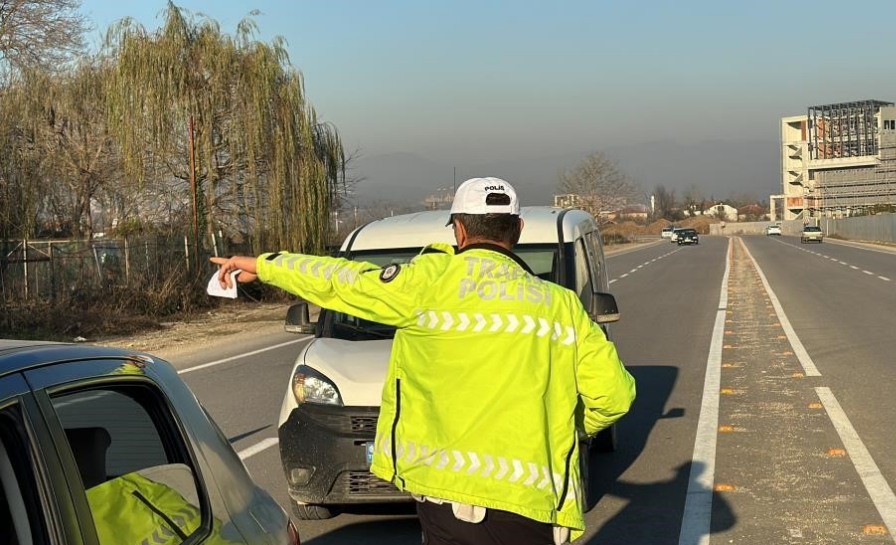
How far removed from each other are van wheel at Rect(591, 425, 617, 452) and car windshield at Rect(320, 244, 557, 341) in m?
1.23

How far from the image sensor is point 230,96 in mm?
27781

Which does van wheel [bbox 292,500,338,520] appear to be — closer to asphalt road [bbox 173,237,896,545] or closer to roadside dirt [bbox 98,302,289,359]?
asphalt road [bbox 173,237,896,545]

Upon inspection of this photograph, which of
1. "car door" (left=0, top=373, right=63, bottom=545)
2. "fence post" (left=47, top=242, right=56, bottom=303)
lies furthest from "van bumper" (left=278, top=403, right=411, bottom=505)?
"fence post" (left=47, top=242, right=56, bottom=303)

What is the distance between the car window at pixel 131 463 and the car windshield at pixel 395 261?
13.5 ft

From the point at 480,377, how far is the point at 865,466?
211 inches

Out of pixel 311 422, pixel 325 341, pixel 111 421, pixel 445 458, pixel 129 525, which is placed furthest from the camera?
pixel 325 341

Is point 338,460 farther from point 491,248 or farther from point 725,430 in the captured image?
point 725,430

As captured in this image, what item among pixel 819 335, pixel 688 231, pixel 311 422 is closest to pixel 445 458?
pixel 311 422

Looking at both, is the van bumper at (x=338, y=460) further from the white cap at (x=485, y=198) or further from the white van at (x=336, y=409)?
the white cap at (x=485, y=198)

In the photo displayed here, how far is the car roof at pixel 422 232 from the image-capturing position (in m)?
7.33

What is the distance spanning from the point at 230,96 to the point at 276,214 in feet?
10.9

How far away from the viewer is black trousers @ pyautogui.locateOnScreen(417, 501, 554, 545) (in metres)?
2.84

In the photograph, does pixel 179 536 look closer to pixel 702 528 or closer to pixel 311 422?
pixel 311 422

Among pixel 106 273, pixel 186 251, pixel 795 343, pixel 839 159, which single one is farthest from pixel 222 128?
pixel 839 159
